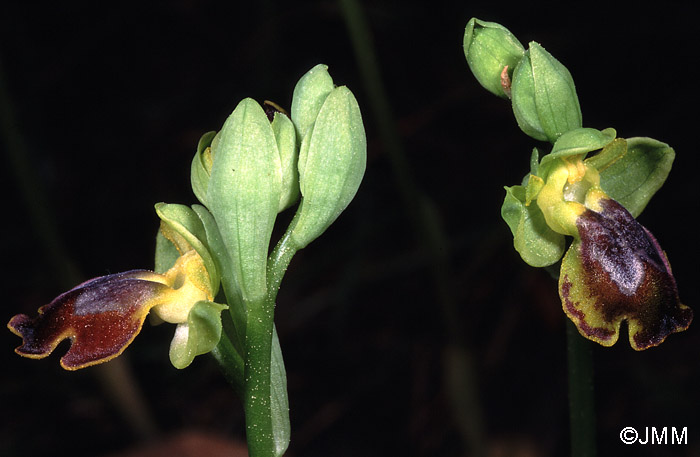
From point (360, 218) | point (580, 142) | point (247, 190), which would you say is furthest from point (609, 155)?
point (360, 218)

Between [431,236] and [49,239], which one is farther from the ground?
[49,239]

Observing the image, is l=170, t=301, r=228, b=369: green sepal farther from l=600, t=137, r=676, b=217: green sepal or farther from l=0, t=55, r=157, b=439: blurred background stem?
l=0, t=55, r=157, b=439: blurred background stem

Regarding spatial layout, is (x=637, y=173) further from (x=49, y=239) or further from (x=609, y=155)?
(x=49, y=239)

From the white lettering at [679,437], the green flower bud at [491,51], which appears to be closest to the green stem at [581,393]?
the green flower bud at [491,51]

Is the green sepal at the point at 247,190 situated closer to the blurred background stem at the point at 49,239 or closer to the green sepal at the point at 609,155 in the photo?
the green sepal at the point at 609,155

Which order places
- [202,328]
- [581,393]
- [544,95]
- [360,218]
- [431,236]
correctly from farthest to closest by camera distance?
1. [360,218]
2. [431,236]
3. [581,393]
4. [544,95]
5. [202,328]

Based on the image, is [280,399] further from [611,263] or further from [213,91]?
[213,91]
